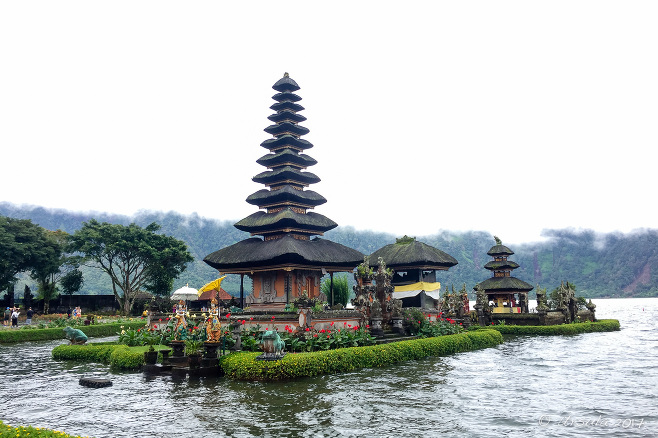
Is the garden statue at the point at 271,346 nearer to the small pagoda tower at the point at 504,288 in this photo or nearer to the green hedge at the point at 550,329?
the green hedge at the point at 550,329

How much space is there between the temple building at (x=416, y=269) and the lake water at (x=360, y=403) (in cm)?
1760

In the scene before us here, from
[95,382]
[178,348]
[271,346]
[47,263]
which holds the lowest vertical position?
[95,382]

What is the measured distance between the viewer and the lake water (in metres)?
12.6

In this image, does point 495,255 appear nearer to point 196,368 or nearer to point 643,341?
point 643,341

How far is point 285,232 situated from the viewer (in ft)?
126

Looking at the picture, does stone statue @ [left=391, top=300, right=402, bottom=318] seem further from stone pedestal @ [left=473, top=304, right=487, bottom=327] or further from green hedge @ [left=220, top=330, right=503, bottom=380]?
stone pedestal @ [left=473, top=304, right=487, bottom=327]

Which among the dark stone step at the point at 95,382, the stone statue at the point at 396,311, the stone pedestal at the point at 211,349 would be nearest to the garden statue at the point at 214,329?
the stone pedestal at the point at 211,349

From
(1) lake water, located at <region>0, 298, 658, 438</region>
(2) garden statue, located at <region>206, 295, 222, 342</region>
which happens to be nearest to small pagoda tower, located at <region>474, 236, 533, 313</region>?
(1) lake water, located at <region>0, 298, 658, 438</region>

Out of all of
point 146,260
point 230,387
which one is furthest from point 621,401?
point 146,260

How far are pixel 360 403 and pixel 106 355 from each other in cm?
1494

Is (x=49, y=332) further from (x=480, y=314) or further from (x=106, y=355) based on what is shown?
(x=480, y=314)

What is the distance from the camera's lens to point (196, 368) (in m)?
19.4

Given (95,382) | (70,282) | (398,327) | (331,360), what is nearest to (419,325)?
(398,327)

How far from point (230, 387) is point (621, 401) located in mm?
12914
